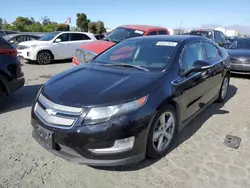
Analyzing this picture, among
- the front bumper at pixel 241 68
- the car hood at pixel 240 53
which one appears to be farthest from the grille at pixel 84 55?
the car hood at pixel 240 53

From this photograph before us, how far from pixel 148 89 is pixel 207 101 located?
6.74 ft

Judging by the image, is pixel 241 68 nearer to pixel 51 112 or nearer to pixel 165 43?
pixel 165 43

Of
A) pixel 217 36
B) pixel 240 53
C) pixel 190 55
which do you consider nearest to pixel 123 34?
pixel 240 53

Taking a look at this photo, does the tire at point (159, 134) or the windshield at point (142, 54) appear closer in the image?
the tire at point (159, 134)

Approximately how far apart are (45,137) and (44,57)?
8.99 m

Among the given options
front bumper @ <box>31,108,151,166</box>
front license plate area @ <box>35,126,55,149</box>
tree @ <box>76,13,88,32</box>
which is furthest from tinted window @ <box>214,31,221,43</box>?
tree @ <box>76,13,88,32</box>

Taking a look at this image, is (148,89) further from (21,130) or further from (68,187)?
(21,130)

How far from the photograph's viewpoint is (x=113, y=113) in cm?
257

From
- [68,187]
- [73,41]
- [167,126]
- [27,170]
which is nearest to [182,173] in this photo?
[167,126]

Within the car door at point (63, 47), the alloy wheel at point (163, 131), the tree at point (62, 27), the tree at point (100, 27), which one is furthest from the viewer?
the tree at point (100, 27)

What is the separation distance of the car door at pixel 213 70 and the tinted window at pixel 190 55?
1.00 ft

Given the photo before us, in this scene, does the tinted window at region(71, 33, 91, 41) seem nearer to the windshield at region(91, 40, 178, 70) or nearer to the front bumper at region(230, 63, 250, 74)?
the front bumper at region(230, 63, 250, 74)

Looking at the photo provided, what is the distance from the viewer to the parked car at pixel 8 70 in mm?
4707

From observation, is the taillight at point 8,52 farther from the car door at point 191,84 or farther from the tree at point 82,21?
the tree at point 82,21
